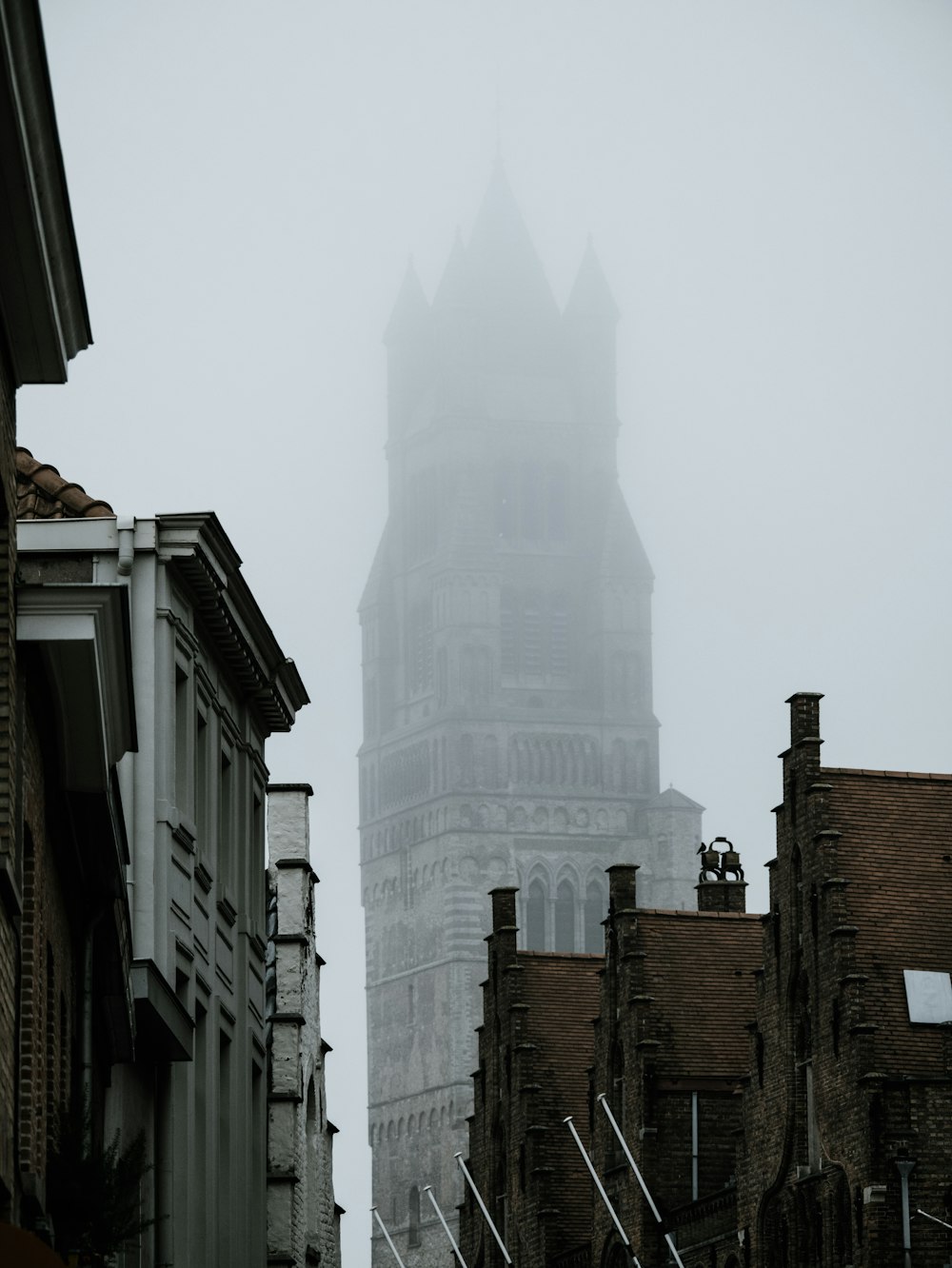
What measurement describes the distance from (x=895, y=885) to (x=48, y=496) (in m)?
24.0

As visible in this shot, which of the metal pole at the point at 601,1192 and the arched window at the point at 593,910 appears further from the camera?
the arched window at the point at 593,910

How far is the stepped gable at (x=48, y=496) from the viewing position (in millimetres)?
28062

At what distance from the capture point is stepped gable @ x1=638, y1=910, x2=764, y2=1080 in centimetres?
5716

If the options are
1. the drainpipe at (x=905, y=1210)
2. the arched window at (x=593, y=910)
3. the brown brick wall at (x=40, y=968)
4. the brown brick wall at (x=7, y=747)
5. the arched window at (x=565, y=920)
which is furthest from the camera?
the arched window at (x=593, y=910)

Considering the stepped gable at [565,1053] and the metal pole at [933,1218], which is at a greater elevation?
the stepped gable at [565,1053]

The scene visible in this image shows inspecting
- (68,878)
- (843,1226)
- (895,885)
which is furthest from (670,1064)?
(68,878)

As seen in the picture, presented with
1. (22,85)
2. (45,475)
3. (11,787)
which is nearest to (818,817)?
(45,475)

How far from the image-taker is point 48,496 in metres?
28.2

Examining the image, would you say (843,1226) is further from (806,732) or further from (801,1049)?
A: (806,732)

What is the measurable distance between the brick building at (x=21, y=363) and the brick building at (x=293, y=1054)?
20061 millimetres

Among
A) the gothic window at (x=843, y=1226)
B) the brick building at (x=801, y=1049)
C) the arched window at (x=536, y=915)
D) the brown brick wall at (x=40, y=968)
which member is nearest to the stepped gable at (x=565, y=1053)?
the brick building at (x=801, y=1049)

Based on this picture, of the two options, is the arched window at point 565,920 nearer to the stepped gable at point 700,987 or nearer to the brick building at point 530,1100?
the brick building at point 530,1100

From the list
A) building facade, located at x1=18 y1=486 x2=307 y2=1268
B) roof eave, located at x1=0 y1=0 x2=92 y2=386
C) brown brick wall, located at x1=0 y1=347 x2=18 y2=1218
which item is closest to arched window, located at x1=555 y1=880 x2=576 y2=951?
building facade, located at x1=18 y1=486 x2=307 y2=1268

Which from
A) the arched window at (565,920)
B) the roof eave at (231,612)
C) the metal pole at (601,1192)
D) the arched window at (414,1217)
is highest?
the arched window at (565,920)
